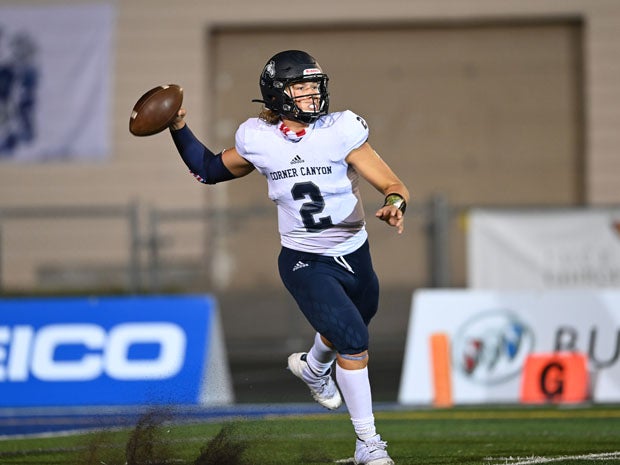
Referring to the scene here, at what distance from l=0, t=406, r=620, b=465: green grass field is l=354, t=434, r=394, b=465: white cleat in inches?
13.9

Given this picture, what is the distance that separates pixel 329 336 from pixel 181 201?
514 inches

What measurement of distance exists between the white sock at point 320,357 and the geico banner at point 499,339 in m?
3.67

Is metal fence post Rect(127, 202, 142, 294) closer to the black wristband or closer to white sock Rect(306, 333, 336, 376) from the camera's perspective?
white sock Rect(306, 333, 336, 376)

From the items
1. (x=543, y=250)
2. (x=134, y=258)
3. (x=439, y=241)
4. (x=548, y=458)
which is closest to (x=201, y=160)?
(x=548, y=458)

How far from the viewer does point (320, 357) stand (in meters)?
7.12

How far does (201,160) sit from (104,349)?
15.2 ft

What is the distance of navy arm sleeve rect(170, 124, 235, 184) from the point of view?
7.07 meters

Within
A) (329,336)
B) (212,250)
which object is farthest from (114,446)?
(212,250)

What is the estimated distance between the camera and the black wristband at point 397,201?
6195mm

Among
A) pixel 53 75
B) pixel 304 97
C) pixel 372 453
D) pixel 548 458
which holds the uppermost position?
pixel 53 75

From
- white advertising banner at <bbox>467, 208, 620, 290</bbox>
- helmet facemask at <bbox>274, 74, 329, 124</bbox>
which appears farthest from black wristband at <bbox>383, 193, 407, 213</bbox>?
white advertising banner at <bbox>467, 208, 620, 290</bbox>

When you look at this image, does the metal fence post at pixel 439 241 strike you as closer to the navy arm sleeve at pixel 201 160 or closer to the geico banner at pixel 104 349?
the geico banner at pixel 104 349

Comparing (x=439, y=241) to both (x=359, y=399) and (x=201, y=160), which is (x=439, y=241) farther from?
(x=359, y=399)

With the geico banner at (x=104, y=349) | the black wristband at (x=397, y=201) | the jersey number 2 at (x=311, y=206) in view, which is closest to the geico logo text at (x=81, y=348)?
the geico banner at (x=104, y=349)
